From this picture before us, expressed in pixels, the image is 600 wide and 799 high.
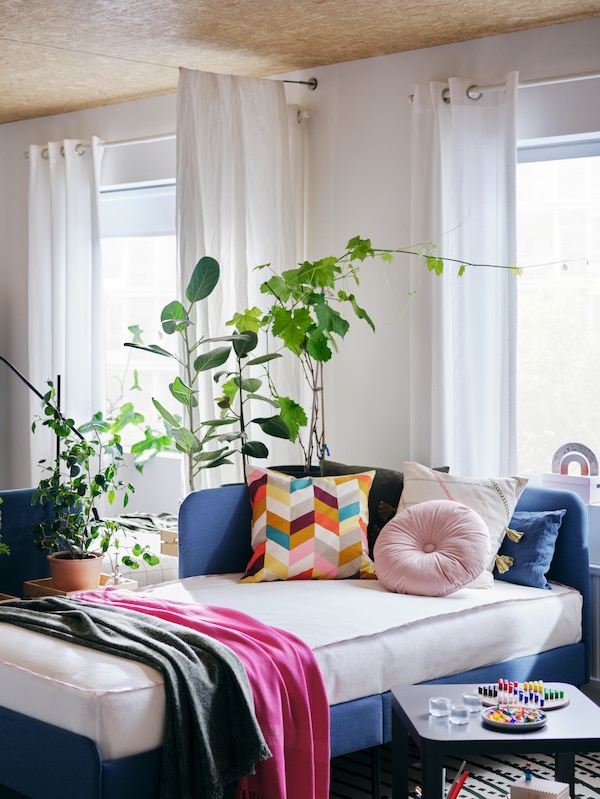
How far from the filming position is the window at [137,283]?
569cm

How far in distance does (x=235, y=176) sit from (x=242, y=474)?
51.3 inches

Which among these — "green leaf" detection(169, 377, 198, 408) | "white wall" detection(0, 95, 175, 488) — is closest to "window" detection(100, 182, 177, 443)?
"white wall" detection(0, 95, 175, 488)

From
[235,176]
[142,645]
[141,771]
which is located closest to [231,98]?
[235,176]

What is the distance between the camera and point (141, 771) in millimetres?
2377

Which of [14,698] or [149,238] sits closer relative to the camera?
[14,698]

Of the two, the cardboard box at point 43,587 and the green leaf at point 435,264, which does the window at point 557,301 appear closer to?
the green leaf at point 435,264

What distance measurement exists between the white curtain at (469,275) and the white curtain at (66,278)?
6.89 ft

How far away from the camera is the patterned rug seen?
313 cm

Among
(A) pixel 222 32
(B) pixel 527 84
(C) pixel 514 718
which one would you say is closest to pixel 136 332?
(A) pixel 222 32

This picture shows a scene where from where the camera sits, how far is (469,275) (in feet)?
13.8

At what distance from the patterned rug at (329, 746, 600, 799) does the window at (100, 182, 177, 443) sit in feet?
9.26

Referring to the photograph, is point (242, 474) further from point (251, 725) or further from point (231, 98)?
point (251, 725)

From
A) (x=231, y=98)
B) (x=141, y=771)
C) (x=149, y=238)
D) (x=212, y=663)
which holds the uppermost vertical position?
(x=231, y=98)

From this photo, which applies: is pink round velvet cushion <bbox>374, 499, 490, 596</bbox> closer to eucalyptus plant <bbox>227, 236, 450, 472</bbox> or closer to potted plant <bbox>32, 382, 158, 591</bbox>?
eucalyptus plant <bbox>227, 236, 450, 472</bbox>
